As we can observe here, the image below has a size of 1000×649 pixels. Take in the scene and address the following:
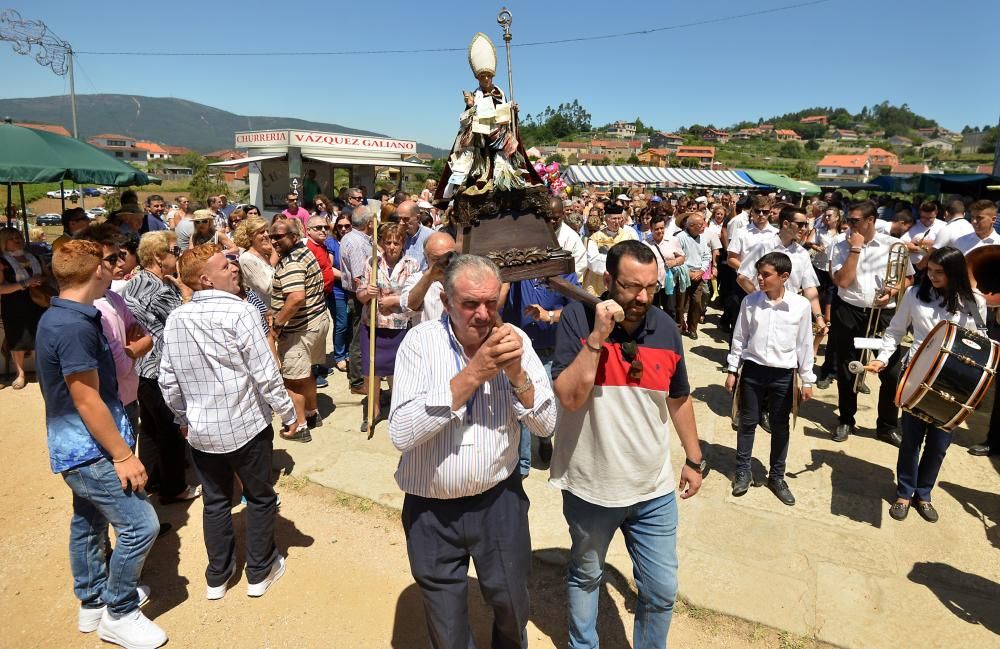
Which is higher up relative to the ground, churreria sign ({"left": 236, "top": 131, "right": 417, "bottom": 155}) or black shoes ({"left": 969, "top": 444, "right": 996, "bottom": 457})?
Answer: churreria sign ({"left": 236, "top": 131, "right": 417, "bottom": 155})

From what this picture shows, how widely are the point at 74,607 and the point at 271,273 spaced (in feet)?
9.12

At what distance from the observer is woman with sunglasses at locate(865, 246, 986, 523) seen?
3969mm

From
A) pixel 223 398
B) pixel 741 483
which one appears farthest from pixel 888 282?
pixel 223 398

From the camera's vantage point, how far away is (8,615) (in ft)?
10.7

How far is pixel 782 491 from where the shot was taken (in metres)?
4.44

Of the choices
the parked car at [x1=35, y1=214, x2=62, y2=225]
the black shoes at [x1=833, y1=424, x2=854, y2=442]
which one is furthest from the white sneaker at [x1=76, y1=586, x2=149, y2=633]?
the parked car at [x1=35, y1=214, x2=62, y2=225]

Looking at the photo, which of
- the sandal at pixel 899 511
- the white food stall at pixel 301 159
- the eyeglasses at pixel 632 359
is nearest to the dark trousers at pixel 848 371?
the sandal at pixel 899 511

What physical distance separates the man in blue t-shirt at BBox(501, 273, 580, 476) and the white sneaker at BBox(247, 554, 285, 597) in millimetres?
1814

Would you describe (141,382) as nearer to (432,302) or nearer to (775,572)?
(432,302)

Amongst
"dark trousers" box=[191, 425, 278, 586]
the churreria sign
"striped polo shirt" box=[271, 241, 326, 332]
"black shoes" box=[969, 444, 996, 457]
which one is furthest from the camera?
the churreria sign

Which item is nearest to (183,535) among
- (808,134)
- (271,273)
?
(271,273)

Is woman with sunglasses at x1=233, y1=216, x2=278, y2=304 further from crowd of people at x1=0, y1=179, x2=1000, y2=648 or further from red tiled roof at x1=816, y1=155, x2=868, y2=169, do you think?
red tiled roof at x1=816, y1=155, x2=868, y2=169

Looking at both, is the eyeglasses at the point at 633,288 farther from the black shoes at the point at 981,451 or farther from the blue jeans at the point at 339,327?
the blue jeans at the point at 339,327

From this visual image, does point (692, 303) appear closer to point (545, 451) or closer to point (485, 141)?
point (545, 451)
